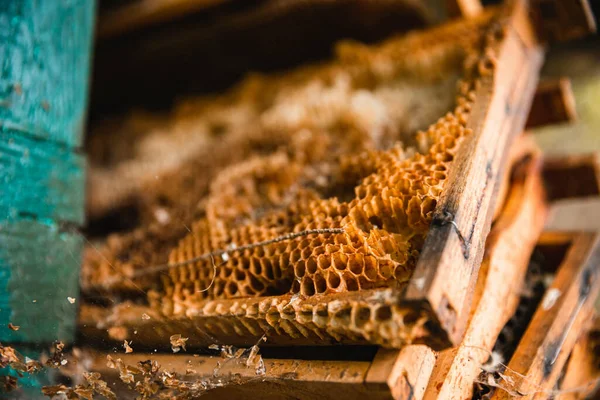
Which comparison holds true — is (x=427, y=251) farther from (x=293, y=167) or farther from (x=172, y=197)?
(x=172, y=197)

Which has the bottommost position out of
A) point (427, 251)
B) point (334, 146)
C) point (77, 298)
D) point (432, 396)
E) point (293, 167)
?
point (77, 298)

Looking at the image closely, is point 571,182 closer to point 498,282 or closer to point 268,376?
point 498,282

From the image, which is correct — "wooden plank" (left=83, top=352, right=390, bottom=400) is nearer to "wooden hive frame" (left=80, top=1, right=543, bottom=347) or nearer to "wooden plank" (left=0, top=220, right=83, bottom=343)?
"wooden hive frame" (left=80, top=1, right=543, bottom=347)

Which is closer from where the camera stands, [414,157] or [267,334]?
[267,334]

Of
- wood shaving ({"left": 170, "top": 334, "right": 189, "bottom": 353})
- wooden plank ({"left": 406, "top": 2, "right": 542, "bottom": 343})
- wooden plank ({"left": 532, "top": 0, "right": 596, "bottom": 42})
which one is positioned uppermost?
wooden plank ({"left": 532, "top": 0, "right": 596, "bottom": 42})

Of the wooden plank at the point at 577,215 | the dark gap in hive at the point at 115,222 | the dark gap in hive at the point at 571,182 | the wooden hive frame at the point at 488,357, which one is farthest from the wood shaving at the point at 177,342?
the wooden plank at the point at 577,215

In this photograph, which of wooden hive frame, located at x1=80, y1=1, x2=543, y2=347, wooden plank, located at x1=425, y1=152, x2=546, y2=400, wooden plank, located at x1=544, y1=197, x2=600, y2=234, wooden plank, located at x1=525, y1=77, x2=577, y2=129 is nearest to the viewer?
wooden hive frame, located at x1=80, y1=1, x2=543, y2=347

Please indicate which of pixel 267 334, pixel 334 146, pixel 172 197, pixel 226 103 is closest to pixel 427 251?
pixel 267 334

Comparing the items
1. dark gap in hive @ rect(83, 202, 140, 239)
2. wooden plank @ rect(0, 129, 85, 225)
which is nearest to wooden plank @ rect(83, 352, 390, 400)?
wooden plank @ rect(0, 129, 85, 225)
